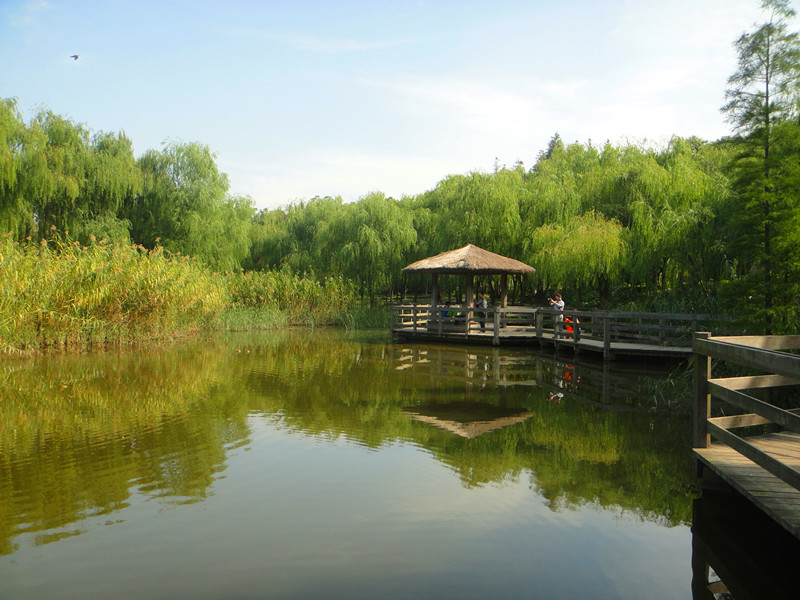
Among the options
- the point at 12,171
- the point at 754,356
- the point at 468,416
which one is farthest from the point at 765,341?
the point at 12,171

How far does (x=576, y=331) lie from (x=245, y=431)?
10.0 meters

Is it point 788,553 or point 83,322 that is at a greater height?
point 83,322

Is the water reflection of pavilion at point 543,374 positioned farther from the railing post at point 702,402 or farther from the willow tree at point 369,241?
the willow tree at point 369,241

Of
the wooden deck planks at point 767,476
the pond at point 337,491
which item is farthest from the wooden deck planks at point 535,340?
the wooden deck planks at point 767,476

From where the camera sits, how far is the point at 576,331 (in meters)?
15.3

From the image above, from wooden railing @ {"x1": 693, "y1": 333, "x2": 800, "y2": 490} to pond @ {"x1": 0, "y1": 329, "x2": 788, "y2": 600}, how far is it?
0.76 meters

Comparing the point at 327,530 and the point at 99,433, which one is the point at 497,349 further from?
the point at 327,530

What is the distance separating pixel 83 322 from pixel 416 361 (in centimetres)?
736

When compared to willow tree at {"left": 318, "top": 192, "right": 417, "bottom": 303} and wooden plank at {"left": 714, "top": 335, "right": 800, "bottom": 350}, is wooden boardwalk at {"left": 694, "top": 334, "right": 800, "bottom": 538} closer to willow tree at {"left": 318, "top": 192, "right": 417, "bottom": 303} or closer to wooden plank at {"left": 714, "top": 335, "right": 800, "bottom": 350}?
wooden plank at {"left": 714, "top": 335, "right": 800, "bottom": 350}

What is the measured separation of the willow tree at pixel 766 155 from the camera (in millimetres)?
7450

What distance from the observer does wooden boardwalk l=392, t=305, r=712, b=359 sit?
1336 centimetres

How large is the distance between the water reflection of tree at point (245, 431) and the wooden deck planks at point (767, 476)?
565 mm

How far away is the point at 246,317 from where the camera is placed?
21922 mm

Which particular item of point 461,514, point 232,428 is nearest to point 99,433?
point 232,428
